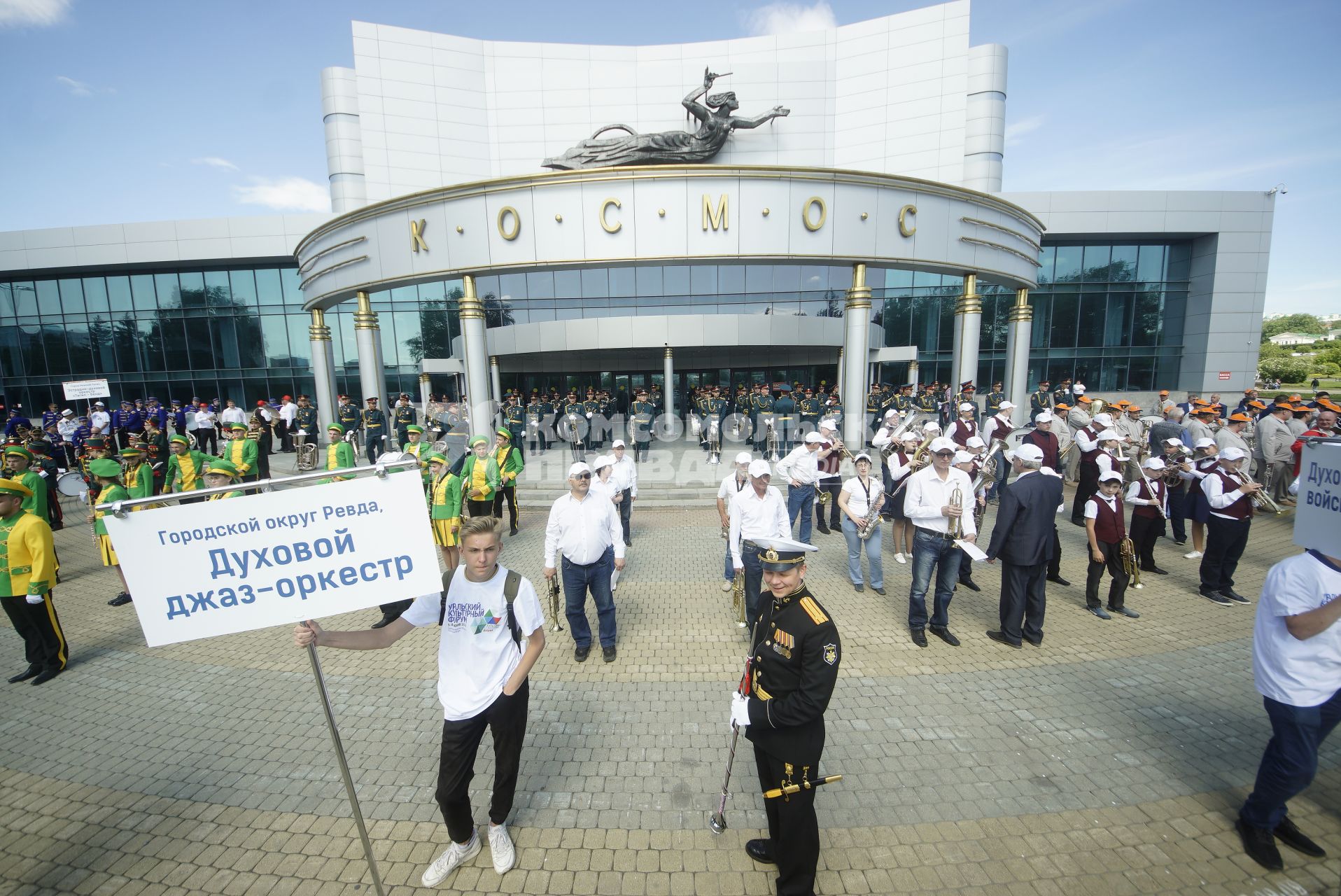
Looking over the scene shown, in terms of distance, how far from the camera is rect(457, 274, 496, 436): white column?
1489cm

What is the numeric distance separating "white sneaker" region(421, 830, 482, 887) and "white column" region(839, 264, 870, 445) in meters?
13.5

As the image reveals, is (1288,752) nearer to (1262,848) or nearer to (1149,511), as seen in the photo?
(1262,848)

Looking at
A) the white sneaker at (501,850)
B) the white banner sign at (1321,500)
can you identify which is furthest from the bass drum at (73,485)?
the white banner sign at (1321,500)

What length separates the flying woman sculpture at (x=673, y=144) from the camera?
2123cm

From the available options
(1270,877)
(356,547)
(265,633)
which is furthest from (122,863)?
(1270,877)

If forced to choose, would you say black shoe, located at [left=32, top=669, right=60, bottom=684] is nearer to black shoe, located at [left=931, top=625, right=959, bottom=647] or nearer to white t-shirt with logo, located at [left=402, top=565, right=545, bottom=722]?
white t-shirt with logo, located at [left=402, top=565, right=545, bottom=722]

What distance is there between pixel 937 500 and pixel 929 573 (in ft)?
2.69

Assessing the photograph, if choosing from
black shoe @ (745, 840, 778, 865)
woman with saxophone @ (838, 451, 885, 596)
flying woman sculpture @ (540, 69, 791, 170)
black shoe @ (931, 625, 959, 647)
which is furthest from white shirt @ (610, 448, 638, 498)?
flying woman sculpture @ (540, 69, 791, 170)

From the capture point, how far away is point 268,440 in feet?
52.1

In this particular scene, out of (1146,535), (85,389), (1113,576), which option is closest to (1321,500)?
(1113,576)

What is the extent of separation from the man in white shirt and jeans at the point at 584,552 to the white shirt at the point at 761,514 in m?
1.40

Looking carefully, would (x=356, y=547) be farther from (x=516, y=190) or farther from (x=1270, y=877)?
(x=516, y=190)

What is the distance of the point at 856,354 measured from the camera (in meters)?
15.0

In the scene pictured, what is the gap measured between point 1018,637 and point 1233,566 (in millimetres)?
3586
